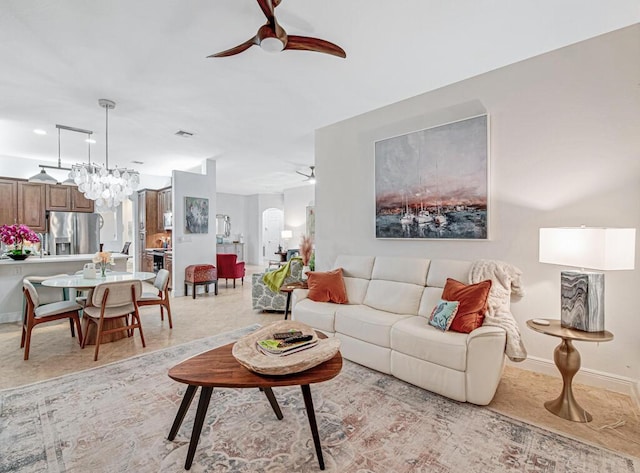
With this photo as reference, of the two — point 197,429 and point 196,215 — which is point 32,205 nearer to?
point 196,215

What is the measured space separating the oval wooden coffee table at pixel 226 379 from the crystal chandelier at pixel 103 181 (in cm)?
349

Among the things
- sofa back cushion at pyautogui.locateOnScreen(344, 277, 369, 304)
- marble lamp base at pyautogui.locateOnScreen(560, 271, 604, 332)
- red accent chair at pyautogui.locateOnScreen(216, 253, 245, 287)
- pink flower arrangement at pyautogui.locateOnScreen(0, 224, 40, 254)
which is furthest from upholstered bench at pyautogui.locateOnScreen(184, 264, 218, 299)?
marble lamp base at pyautogui.locateOnScreen(560, 271, 604, 332)

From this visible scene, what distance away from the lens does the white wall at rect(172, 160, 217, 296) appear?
6.09 meters

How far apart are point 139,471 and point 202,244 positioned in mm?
5237

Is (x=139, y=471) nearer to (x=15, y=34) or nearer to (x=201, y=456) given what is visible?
(x=201, y=456)

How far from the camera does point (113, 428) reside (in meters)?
1.99

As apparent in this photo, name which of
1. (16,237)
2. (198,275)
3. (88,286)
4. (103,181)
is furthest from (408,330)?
(16,237)

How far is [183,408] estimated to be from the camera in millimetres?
1788

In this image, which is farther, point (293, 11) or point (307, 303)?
point (307, 303)

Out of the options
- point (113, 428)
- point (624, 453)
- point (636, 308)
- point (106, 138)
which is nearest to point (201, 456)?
point (113, 428)

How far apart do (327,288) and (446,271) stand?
4.19ft

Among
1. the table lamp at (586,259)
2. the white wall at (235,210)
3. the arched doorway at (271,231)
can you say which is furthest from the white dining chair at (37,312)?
the arched doorway at (271,231)

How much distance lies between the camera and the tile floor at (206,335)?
6.64ft

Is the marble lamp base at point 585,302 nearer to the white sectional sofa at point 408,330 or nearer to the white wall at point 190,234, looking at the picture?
the white sectional sofa at point 408,330
